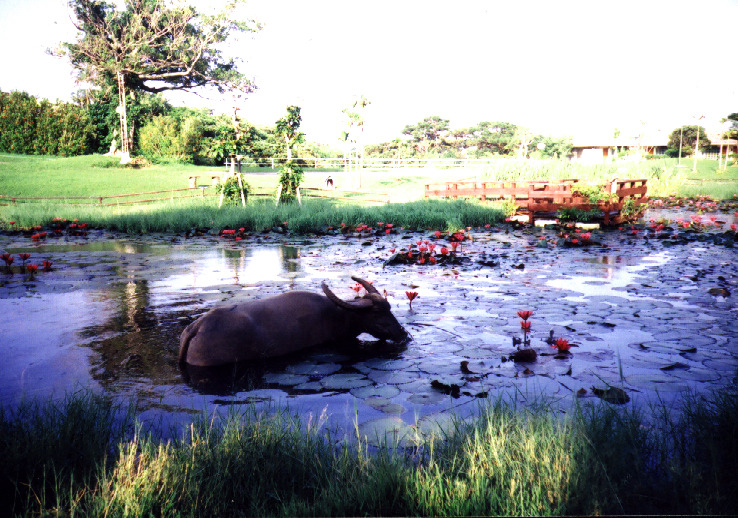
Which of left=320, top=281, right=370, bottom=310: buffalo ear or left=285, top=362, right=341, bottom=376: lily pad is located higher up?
left=320, top=281, right=370, bottom=310: buffalo ear

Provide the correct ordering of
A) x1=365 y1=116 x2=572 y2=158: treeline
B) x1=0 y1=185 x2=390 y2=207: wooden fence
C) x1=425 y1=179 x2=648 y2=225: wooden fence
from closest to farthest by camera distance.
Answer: x1=425 y1=179 x2=648 y2=225: wooden fence < x1=0 y1=185 x2=390 y2=207: wooden fence < x1=365 y1=116 x2=572 y2=158: treeline

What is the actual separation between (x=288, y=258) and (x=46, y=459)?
305 inches

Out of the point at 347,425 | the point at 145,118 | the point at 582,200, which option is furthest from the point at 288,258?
the point at 145,118

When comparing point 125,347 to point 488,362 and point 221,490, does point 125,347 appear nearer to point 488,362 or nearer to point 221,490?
point 221,490

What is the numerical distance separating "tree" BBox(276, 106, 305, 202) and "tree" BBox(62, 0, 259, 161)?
16.8 meters

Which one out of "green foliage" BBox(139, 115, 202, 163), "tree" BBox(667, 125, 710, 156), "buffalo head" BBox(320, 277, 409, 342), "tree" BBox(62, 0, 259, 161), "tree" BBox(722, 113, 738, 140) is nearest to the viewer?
"buffalo head" BBox(320, 277, 409, 342)

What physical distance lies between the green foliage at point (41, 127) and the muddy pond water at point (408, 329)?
2764cm

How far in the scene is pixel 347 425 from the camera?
11.3 feet

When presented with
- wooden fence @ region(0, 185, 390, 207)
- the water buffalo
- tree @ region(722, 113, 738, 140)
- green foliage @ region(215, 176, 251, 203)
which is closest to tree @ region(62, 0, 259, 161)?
wooden fence @ region(0, 185, 390, 207)

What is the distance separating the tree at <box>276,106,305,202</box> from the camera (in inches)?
751

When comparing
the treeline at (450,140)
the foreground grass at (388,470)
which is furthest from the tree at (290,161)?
the treeline at (450,140)

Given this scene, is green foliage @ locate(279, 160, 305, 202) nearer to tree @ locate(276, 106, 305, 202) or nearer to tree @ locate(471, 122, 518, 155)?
tree @ locate(276, 106, 305, 202)

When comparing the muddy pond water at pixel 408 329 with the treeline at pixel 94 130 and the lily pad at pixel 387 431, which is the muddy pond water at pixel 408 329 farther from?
the treeline at pixel 94 130

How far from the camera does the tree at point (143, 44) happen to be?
31625mm
